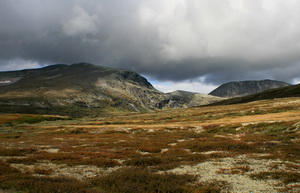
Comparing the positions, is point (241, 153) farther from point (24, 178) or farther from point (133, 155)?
point (24, 178)

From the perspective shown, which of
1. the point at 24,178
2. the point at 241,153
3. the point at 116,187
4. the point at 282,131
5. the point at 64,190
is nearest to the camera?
the point at 64,190

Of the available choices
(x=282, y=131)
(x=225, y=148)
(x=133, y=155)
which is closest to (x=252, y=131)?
(x=282, y=131)

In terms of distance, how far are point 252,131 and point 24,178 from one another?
43.6m

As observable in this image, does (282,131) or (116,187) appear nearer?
(116,187)

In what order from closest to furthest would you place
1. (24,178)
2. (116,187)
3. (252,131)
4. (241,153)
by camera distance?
(116,187), (24,178), (241,153), (252,131)

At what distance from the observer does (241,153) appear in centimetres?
2581

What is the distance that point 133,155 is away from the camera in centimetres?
2636

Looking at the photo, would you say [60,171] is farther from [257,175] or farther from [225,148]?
[225,148]

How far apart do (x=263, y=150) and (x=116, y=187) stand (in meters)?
21.6

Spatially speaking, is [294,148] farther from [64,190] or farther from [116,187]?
[64,190]

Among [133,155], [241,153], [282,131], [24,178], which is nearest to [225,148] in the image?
[241,153]

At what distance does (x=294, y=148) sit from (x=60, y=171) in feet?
88.1

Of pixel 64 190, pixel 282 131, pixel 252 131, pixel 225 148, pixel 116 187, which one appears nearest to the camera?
pixel 64 190

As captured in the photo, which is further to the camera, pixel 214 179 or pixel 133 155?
pixel 133 155
